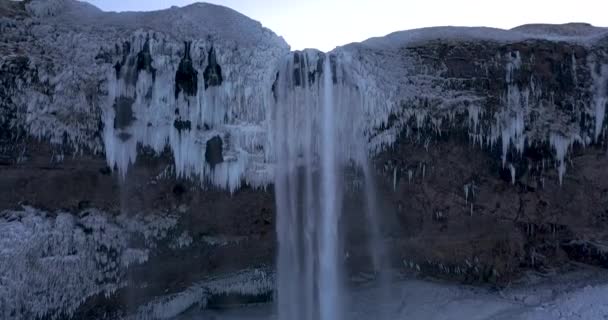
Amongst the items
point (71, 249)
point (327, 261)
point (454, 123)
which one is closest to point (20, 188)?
point (71, 249)

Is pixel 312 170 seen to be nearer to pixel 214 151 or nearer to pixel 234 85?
pixel 214 151

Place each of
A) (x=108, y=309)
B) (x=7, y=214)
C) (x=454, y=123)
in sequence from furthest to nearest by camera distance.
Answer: (x=454, y=123), (x=108, y=309), (x=7, y=214)

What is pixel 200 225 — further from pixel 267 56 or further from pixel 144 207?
pixel 267 56

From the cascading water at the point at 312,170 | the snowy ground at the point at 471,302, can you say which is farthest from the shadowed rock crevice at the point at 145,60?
the snowy ground at the point at 471,302

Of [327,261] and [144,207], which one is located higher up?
[144,207]

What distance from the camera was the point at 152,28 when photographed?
11.7 meters

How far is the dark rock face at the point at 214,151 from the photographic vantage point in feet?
40.3

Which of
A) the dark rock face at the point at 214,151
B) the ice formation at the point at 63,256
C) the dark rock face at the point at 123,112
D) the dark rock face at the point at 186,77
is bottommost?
the ice formation at the point at 63,256

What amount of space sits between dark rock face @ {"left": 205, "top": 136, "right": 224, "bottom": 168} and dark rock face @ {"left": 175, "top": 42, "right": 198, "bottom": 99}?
103cm

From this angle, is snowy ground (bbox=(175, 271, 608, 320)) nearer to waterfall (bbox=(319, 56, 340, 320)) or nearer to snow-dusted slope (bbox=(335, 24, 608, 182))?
waterfall (bbox=(319, 56, 340, 320))

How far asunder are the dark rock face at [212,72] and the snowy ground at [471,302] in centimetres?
505

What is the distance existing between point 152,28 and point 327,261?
599 centimetres

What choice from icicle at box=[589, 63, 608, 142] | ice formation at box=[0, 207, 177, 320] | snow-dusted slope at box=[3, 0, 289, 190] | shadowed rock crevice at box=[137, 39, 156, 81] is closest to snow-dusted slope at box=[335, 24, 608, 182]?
icicle at box=[589, 63, 608, 142]

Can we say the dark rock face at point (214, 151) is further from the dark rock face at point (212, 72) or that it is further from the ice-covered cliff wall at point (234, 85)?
the dark rock face at point (212, 72)
